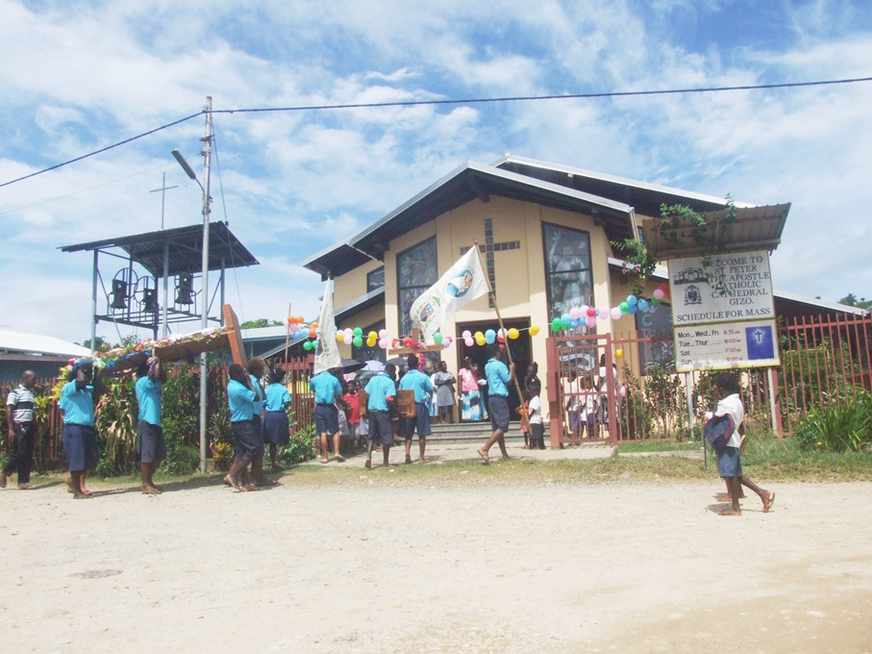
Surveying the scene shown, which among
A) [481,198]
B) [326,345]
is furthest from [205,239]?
[481,198]

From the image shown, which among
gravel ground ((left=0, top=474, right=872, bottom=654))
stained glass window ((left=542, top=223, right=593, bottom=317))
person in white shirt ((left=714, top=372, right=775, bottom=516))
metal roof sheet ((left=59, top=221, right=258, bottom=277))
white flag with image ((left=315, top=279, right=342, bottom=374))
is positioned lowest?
gravel ground ((left=0, top=474, right=872, bottom=654))

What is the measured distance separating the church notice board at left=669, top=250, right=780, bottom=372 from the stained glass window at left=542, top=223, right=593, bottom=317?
4783 millimetres

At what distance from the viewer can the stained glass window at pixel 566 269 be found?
1595cm

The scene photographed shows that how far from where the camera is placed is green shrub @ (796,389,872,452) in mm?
9469

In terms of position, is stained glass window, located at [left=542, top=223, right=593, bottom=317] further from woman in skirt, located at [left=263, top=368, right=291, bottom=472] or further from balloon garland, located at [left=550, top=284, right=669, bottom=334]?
woman in skirt, located at [left=263, top=368, right=291, bottom=472]

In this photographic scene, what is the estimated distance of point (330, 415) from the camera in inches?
478

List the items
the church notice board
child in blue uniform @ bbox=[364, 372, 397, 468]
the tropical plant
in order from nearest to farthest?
the church notice board
child in blue uniform @ bbox=[364, 372, 397, 468]
the tropical plant

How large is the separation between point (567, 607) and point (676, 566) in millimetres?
1152

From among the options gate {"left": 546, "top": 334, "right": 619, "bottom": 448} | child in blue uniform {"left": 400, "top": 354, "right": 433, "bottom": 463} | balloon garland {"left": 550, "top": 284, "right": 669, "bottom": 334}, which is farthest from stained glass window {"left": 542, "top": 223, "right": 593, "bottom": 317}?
child in blue uniform {"left": 400, "top": 354, "right": 433, "bottom": 463}

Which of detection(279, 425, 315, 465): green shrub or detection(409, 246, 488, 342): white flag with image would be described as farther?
detection(409, 246, 488, 342): white flag with image

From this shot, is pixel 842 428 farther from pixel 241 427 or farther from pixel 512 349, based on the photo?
pixel 512 349

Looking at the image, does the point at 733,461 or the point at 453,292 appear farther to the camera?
the point at 453,292

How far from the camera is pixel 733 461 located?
6910 millimetres

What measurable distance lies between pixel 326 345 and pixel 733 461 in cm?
733
